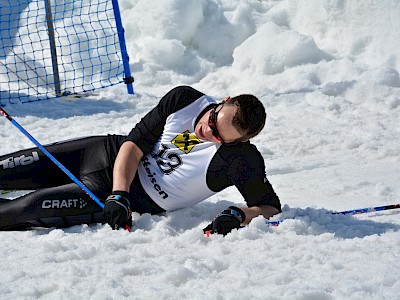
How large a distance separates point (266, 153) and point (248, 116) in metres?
1.84

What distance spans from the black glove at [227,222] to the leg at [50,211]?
1.86 ft

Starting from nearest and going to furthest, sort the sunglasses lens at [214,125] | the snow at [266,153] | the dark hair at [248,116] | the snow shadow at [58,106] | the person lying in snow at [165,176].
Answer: the snow at [266,153] → the dark hair at [248,116] → the sunglasses lens at [214,125] → the person lying in snow at [165,176] → the snow shadow at [58,106]

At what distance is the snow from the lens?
7.02 ft

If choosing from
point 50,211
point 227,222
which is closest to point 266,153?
point 227,222

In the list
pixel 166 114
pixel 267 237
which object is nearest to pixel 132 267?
pixel 267 237

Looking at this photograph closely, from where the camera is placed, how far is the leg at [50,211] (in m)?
2.80

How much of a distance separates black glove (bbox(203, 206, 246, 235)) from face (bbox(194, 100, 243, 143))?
311 millimetres

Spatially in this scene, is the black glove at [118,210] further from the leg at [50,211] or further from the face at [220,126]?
the face at [220,126]

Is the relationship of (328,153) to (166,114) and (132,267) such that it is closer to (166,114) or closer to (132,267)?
(166,114)

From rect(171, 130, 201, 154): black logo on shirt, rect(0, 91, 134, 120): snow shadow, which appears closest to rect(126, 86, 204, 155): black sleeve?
rect(171, 130, 201, 154): black logo on shirt

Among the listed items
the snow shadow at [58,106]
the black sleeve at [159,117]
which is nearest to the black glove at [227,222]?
the black sleeve at [159,117]

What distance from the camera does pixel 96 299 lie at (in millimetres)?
1964

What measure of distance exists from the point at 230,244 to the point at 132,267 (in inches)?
18.0

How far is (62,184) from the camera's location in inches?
124
